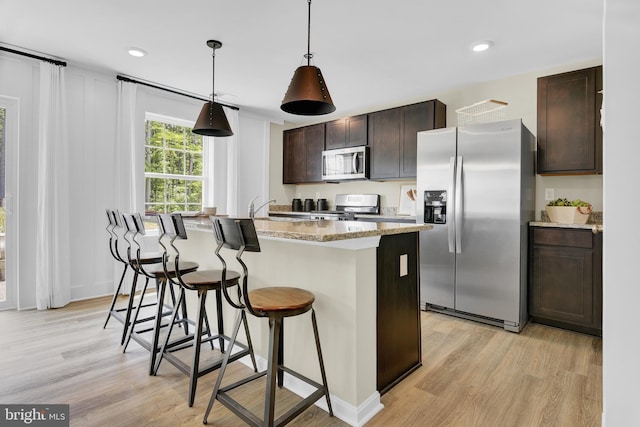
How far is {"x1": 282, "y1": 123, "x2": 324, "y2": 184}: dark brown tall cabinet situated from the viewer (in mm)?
5281

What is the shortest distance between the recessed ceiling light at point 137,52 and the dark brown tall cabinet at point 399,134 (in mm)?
2780

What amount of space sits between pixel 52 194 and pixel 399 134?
3.94m

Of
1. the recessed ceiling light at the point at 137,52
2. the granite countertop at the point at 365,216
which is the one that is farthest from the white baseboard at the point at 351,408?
the recessed ceiling light at the point at 137,52

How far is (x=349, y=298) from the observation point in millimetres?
1694

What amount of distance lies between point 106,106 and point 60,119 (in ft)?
1.66

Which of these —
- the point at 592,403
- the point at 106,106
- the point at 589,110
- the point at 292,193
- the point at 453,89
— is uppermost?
the point at 453,89

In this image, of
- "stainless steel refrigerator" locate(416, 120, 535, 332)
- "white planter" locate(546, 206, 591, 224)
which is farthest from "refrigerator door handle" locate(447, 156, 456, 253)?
"white planter" locate(546, 206, 591, 224)

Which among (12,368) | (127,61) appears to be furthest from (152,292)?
(127,61)

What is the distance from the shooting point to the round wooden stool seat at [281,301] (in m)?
1.49

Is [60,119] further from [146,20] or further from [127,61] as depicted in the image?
[146,20]

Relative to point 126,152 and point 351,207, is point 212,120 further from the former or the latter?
point 351,207

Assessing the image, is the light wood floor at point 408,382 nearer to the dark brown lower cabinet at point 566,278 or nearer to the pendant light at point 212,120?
the dark brown lower cabinet at point 566,278

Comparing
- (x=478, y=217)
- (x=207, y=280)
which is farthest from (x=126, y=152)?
(x=478, y=217)

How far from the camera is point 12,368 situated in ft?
7.18
